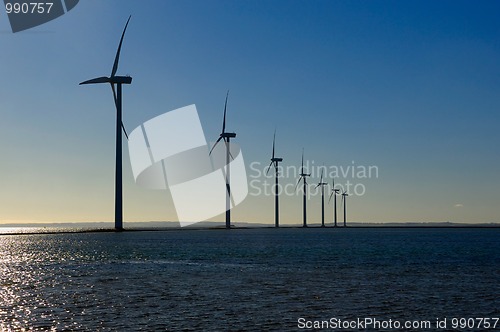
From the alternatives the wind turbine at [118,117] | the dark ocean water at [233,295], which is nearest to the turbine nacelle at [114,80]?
the wind turbine at [118,117]

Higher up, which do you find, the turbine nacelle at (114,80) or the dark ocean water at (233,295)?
the turbine nacelle at (114,80)

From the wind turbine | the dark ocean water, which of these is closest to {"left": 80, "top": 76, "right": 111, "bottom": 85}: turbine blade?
the wind turbine

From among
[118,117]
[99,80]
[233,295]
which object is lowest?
[233,295]

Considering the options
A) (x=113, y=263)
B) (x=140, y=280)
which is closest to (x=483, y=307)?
(x=140, y=280)

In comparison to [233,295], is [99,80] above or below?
above

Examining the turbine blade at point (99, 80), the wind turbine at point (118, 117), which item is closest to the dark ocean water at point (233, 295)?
the wind turbine at point (118, 117)

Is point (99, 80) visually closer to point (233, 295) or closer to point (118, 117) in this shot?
point (118, 117)

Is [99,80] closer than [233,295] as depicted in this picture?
No

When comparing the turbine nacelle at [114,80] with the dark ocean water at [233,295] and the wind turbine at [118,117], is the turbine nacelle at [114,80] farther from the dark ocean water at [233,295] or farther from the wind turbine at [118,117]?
the dark ocean water at [233,295]

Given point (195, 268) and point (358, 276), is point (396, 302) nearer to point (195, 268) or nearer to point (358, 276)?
point (358, 276)

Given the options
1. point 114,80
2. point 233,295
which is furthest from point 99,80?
point 233,295

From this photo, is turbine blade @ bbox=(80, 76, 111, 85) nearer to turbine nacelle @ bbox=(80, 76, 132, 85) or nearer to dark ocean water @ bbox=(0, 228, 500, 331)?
turbine nacelle @ bbox=(80, 76, 132, 85)

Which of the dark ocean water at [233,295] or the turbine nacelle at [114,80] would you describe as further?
the turbine nacelle at [114,80]

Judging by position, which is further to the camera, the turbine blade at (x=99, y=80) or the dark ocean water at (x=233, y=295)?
the turbine blade at (x=99, y=80)
